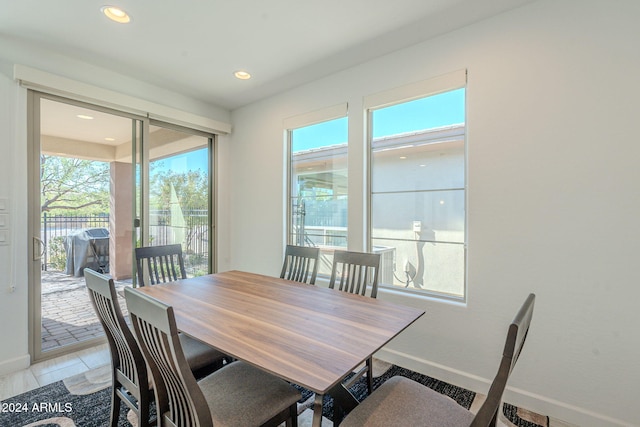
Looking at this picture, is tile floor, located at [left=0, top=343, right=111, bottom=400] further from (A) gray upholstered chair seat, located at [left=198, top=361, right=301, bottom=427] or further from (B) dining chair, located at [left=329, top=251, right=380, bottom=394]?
(B) dining chair, located at [left=329, top=251, right=380, bottom=394]

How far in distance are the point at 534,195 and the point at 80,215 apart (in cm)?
387

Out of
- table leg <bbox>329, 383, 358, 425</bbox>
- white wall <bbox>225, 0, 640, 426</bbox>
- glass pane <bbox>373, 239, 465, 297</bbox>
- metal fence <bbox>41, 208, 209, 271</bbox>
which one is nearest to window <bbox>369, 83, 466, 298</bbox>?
glass pane <bbox>373, 239, 465, 297</bbox>

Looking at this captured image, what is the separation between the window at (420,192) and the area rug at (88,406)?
75cm

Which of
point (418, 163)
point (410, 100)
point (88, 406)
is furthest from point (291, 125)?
point (88, 406)

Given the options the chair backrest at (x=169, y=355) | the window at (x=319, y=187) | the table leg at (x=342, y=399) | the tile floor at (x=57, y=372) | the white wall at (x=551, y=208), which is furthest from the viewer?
the window at (x=319, y=187)

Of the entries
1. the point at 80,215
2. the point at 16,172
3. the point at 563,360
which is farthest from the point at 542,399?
the point at 16,172

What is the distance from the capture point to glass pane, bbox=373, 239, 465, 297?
2377 mm

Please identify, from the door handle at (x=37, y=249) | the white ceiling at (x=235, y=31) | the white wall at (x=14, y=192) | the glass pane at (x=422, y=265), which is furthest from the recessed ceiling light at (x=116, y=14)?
the glass pane at (x=422, y=265)

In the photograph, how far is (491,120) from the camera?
213 cm

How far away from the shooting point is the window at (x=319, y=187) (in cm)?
308

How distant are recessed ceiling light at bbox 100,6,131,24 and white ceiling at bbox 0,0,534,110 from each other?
41 millimetres

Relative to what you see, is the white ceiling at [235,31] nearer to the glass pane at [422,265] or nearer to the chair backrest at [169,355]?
the glass pane at [422,265]

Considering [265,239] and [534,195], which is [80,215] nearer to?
[265,239]

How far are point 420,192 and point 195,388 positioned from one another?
7.10 ft
